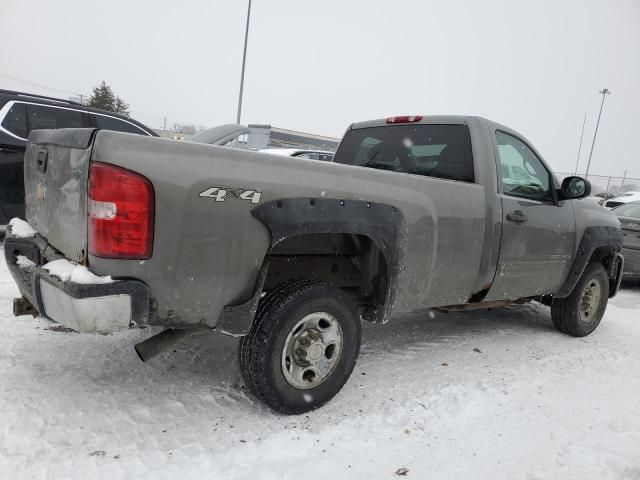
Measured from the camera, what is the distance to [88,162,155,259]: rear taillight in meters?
2.07

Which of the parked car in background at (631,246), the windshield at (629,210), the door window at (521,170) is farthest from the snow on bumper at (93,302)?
the windshield at (629,210)

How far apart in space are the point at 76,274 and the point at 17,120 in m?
5.13

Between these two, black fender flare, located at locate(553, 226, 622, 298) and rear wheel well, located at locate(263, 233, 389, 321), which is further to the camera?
black fender flare, located at locate(553, 226, 622, 298)

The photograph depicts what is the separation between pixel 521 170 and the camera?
159 inches

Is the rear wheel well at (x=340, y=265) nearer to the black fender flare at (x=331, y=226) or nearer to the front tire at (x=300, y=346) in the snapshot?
the black fender flare at (x=331, y=226)

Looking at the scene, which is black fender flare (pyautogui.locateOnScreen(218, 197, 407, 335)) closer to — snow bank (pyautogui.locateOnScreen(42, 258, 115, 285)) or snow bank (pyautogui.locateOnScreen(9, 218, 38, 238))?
snow bank (pyautogui.locateOnScreen(42, 258, 115, 285))

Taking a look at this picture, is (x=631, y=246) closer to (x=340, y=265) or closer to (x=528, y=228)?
(x=528, y=228)

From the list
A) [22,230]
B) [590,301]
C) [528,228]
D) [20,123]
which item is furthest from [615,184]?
[22,230]

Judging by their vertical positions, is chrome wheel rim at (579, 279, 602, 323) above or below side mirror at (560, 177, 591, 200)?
below

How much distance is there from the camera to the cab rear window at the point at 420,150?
3719 millimetres

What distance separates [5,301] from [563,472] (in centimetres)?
444

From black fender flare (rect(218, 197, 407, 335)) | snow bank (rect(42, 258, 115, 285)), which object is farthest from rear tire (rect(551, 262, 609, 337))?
snow bank (rect(42, 258, 115, 285))

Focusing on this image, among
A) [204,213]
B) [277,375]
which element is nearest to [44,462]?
[277,375]

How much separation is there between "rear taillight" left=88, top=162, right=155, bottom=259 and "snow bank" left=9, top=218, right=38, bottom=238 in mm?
1021
